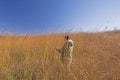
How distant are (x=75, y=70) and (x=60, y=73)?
0.82ft

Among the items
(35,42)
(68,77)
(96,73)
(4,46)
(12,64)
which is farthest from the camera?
(35,42)

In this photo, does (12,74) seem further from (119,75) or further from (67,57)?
(119,75)

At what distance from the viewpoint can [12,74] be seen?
502 centimetres

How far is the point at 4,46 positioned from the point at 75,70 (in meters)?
1.96

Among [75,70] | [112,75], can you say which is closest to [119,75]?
[112,75]

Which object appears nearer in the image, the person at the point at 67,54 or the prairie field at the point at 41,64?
the prairie field at the point at 41,64

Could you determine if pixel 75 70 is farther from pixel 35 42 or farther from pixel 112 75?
pixel 35 42

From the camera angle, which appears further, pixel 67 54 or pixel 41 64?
pixel 67 54

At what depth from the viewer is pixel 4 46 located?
626 cm

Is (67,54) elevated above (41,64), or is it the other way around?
(67,54)

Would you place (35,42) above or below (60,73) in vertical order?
above

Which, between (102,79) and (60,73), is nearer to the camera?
(60,73)

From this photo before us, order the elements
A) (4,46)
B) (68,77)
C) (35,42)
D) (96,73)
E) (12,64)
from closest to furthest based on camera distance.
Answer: (68,77) → (96,73) → (12,64) → (4,46) → (35,42)

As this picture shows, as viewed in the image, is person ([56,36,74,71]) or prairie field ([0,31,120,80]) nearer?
prairie field ([0,31,120,80])
